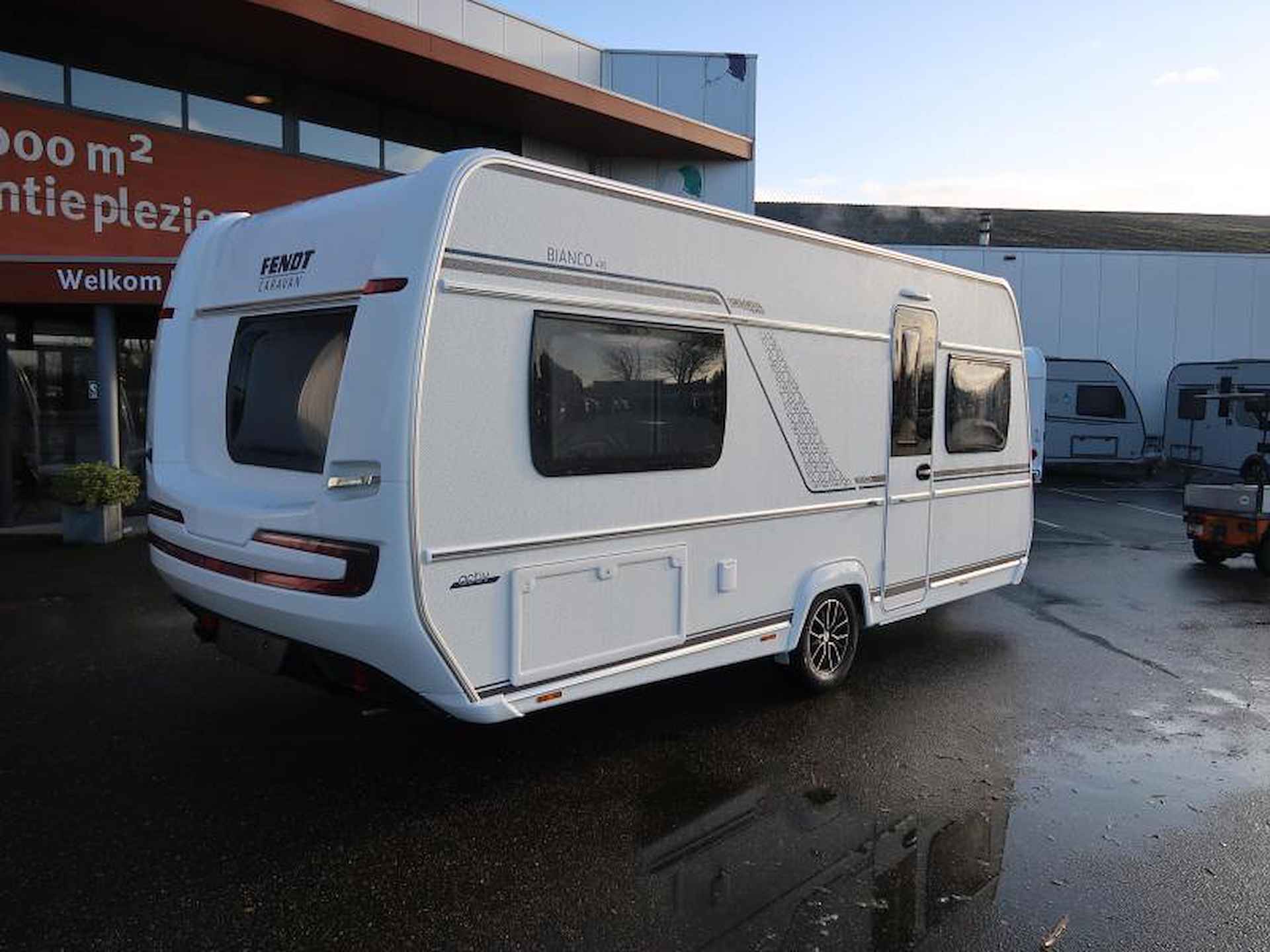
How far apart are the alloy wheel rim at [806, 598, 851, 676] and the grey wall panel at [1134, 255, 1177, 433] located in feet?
64.7

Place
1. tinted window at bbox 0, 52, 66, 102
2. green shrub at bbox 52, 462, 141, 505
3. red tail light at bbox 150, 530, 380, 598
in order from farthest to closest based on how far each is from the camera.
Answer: tinted window at bbox 0, 52, 66, 102 → green shrub at bbox 52, 462, 141, 505 → red tail light at bbox 150, 530, 380, 598

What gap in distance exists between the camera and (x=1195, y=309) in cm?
2266

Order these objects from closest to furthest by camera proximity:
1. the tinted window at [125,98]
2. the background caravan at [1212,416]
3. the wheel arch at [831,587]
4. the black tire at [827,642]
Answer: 1. the wheel arch at [831,587]
2. the black tire at [827,642]
3. the tinted window at [125,98]
4. the background caravan at [1212,416]

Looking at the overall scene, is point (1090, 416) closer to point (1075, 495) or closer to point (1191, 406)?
point (1191, 406)

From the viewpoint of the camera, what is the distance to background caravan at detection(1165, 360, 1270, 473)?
18875 mm

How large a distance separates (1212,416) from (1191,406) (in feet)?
1.42

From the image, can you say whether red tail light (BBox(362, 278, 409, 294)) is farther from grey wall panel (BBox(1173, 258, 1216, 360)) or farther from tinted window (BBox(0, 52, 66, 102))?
grey wall panel (BBox(1173, 258, 1216, 360))

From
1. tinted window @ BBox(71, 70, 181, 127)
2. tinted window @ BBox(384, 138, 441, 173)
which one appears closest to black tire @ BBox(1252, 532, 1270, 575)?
tinted window @ BBox(384, 138, 441, 173)

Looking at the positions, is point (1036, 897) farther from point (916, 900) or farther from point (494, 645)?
point (494, 645)

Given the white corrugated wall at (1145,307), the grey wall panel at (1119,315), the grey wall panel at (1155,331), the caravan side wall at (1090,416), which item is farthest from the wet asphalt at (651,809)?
the grey wall panel at (1155,331)

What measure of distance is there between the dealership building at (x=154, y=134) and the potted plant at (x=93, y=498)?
3.32 ft

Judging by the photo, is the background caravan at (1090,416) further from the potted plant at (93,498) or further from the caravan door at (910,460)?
the potted plant at (93,498)

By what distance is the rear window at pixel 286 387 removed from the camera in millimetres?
4336

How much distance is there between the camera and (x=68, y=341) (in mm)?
11852
